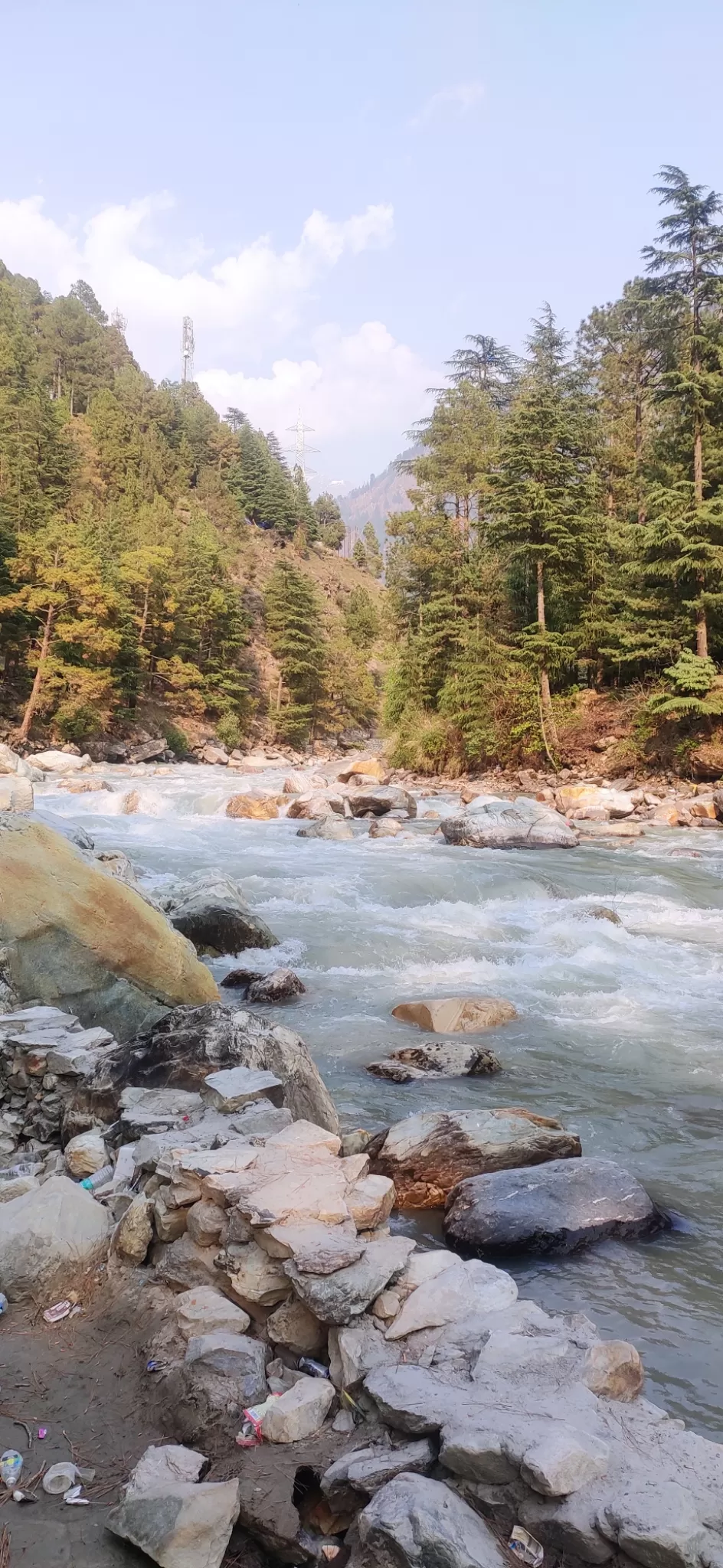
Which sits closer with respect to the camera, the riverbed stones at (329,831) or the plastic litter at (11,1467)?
the plastic litter at (11,1467)

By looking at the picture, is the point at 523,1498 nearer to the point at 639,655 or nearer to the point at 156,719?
the point at 639,655

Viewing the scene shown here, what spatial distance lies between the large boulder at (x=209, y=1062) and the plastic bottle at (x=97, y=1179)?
1.85ft

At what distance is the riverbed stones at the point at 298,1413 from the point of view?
238cm

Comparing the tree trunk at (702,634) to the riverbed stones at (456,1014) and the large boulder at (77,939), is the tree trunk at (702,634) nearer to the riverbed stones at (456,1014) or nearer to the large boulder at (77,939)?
the riverbed stones at (456,1014)

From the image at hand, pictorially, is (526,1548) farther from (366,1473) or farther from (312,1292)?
(312,1292)

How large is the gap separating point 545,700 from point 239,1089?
2144 cm

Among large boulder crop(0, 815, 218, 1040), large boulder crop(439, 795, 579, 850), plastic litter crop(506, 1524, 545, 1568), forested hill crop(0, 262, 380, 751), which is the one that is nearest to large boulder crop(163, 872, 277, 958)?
large boulder crop(0, 815, 218, 1040)

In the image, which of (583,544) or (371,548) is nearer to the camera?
(583,544)

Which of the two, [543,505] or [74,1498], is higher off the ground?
[543,505]

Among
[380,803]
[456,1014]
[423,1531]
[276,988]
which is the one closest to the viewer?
[423,1531]

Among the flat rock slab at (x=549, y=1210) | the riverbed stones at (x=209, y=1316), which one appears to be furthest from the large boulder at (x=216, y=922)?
the riverbed stones at (x=209, y=1316)

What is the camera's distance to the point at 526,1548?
1.95m

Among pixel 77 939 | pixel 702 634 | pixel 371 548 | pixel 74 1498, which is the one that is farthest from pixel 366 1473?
pixel 371 548

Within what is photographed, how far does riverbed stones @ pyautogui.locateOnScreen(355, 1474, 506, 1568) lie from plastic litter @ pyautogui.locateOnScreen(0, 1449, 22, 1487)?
957 mm
